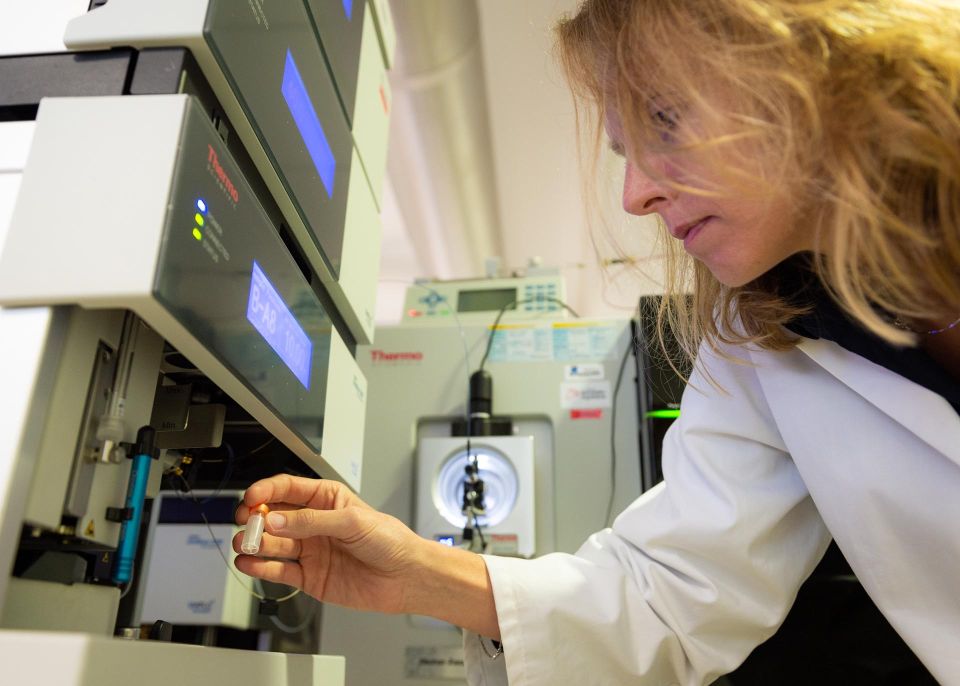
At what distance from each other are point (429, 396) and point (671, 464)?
0.60 metres

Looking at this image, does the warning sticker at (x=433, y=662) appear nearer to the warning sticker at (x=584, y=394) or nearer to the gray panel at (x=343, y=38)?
the warning sticker at (x=584, y=394)

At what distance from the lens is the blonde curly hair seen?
638mm

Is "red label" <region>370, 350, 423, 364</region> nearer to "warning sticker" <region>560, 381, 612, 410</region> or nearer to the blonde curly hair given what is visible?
→ "warning sticker" <region>560, 381, 612, 410</region>

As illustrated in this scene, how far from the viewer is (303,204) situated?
76 cm

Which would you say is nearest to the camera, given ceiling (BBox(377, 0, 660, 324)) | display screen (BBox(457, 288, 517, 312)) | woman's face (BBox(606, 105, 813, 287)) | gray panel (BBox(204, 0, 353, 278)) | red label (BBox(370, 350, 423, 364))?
gray panel (BBox(204, 0, 353, 278))

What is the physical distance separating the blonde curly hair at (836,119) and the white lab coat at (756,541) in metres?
0.16

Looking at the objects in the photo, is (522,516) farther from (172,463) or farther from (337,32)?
(337,32)

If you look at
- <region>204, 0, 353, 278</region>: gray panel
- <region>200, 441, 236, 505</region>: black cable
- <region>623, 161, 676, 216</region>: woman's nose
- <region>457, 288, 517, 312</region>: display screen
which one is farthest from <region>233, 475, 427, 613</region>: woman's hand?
<region>457, 288, 517, 312</region>: display screen

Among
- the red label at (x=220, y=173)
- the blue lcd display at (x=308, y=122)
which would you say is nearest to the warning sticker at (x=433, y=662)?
the blue lcd display at (x=308, y=122)

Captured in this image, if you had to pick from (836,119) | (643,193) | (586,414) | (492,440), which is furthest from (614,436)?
(836,119)

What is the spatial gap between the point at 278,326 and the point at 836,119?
54 centimetres

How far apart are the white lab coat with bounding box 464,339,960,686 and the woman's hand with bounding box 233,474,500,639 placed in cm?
4

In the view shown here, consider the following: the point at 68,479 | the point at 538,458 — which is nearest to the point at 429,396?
the point at 538,458

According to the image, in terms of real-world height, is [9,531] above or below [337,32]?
below
